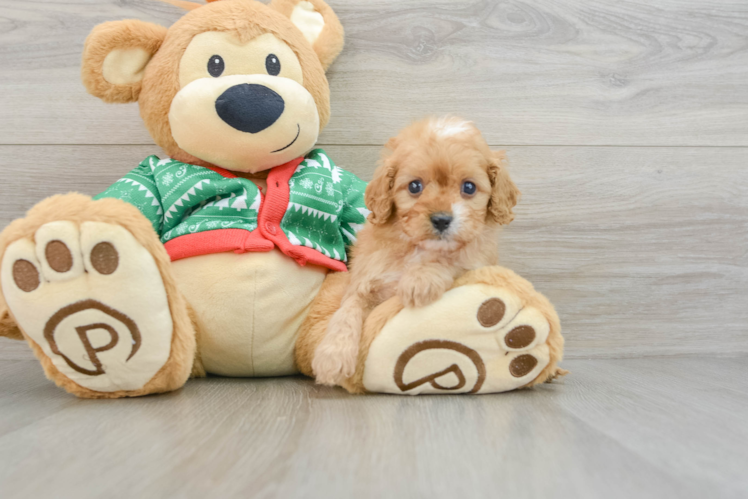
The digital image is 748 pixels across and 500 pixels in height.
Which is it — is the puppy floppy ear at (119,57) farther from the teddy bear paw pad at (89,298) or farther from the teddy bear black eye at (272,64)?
the teddy bear paw pad at (89,298)

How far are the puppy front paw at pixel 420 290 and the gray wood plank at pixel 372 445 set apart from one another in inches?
6.7

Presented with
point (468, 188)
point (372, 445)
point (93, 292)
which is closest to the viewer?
point (372, 445)

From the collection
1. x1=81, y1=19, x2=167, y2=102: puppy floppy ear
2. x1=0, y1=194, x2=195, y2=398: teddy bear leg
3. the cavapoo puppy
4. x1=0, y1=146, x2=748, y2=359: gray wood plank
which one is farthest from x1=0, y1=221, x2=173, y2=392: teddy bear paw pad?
x1=0, y1=146, x2=748, y2=359: gray wood plank

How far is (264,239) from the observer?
1055mm

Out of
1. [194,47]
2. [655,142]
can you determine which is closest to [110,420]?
[194,47]

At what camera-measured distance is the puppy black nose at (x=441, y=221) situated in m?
0.88

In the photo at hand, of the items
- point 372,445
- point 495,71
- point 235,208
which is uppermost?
Result: point 495,71

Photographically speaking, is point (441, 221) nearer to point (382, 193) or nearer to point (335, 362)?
point (382, 193)

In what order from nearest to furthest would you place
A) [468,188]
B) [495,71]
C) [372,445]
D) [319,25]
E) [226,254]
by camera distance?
[372,445], [468,188], [226,254], [319,25], [495,71]

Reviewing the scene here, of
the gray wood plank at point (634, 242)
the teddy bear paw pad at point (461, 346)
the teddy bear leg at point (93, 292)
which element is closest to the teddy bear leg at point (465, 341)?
the teddy bear paw pad at point (461, 346)

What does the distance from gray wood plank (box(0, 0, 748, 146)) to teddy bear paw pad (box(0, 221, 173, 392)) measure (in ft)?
1.93

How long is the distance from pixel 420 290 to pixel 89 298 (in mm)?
527

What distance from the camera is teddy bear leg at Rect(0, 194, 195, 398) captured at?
81cm

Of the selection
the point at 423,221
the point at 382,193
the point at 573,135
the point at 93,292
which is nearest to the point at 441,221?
the point at 423,221
